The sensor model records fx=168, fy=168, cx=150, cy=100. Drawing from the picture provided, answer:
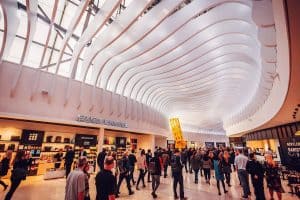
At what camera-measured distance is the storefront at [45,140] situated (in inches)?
381

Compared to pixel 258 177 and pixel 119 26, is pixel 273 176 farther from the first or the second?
pixel 119 26

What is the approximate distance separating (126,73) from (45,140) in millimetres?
9340

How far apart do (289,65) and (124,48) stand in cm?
970

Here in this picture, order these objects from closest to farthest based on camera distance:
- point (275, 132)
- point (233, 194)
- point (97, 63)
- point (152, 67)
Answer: point (233, 194) → point (97, 63) → point (152, 67) → point (275, 132)

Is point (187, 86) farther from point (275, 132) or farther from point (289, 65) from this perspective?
point (289, 65)

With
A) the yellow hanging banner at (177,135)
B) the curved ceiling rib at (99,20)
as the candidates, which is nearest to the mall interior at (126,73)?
the curved ceiling rib at (99,20)

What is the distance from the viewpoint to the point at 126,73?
677 inches

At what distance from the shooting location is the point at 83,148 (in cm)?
1238

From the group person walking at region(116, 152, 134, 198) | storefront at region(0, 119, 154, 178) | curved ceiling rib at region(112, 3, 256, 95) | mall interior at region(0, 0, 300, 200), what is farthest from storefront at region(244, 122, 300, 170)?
storefront at region(0, 119, 154, 178)

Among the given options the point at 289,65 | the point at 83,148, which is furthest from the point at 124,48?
the point at 289,65

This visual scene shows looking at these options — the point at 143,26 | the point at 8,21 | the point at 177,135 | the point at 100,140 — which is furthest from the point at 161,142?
the point at 8,21

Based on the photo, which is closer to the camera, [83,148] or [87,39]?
[87,39]

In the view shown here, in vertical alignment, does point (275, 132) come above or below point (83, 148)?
above

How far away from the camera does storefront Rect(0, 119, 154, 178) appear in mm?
9672
